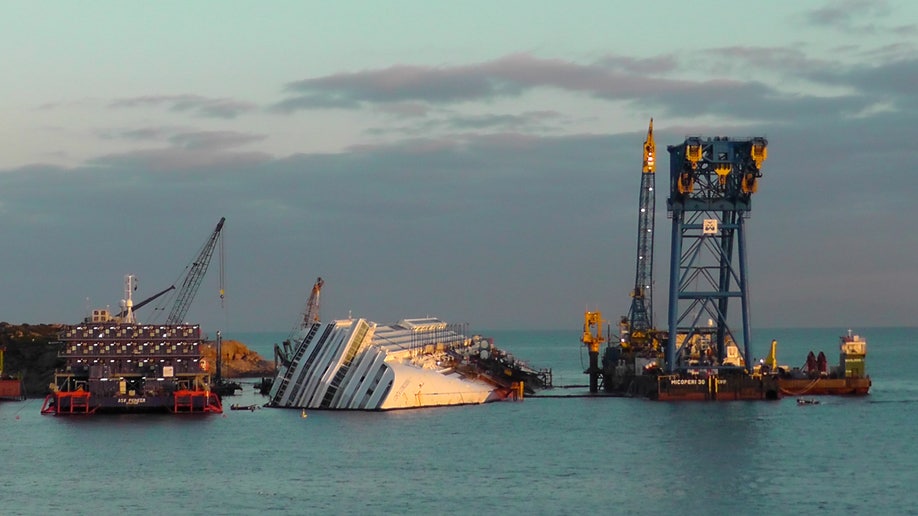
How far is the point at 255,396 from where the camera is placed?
18388 centimetres

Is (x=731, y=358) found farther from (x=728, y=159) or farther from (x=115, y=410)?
(x=115, y=410)

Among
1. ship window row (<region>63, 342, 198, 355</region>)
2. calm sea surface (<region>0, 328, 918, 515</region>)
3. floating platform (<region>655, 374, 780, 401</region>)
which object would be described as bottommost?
calm sea surface (<region>0, 328, 918, 515</region>)

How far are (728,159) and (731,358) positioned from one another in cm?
2168

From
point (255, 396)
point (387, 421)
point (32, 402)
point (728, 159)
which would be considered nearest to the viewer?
point (387, 421)

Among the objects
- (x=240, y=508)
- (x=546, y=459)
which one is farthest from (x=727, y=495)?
(x=240, y=508)

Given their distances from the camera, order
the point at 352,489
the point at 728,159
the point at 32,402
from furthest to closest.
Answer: the point at 32,402, the point at 728,159, the point at 352,489

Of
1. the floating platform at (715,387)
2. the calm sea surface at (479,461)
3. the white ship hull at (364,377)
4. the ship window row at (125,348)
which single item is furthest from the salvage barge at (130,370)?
the floating platform at (715,387)

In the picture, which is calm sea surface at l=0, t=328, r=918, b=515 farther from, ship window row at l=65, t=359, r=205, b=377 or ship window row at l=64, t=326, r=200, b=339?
ship window row at l=64, t=326, r=200, b=339

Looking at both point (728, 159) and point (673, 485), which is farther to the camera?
point (728, 159)

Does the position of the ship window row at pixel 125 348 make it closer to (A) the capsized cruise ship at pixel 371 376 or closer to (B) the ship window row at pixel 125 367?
(B) the ship window row at pixel 125 367

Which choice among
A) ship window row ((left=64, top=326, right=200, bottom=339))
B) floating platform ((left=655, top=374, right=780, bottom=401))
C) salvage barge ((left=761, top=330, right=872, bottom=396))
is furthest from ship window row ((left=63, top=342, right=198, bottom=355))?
salvage barge ((left=761, top=330, right=872, bottom=396))

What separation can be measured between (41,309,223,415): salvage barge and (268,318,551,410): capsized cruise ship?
9244 mm

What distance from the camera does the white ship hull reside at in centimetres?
14438

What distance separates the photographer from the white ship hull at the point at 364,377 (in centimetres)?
14438
